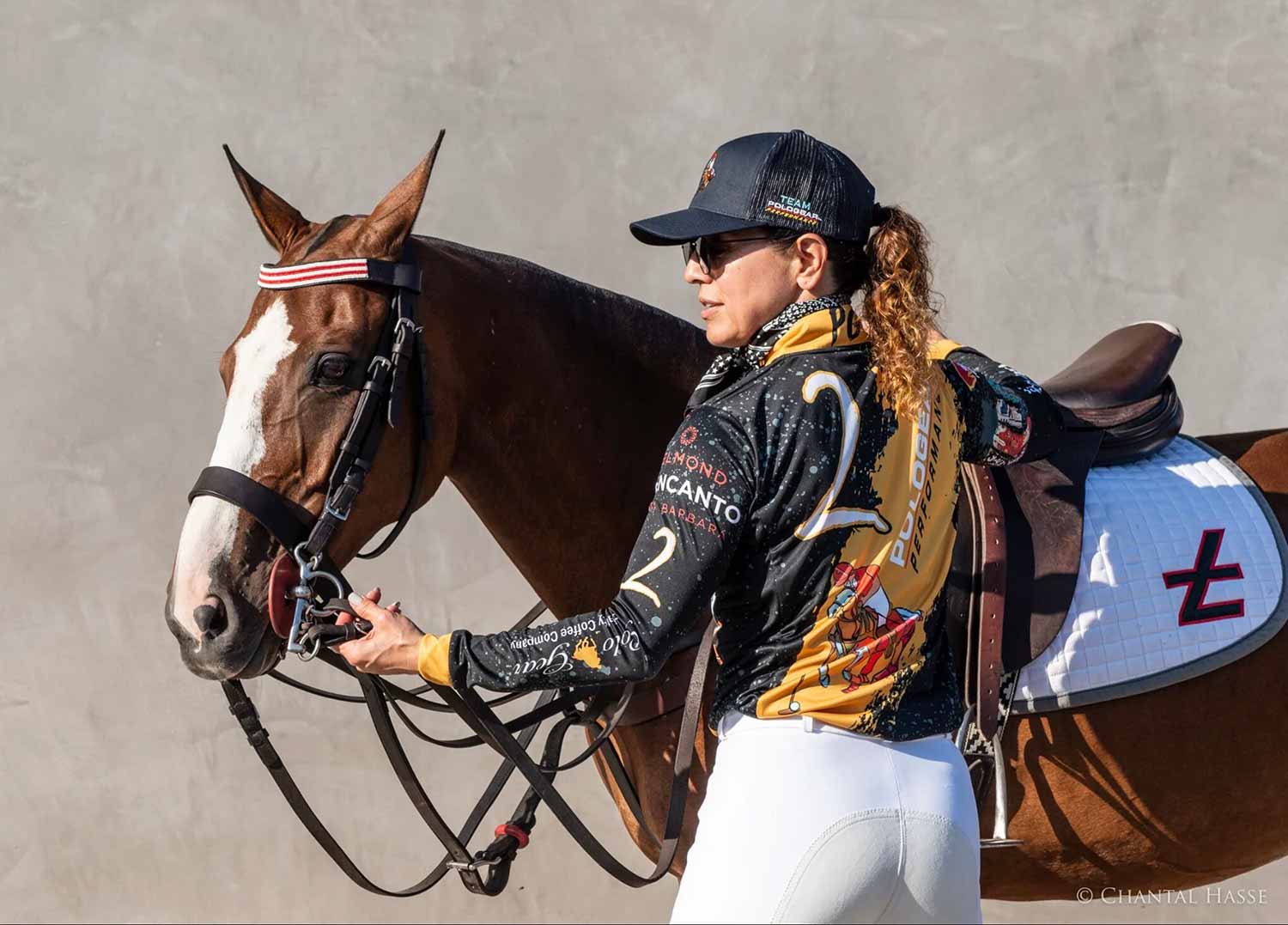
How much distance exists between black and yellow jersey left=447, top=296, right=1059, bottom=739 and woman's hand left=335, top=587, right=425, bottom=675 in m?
0.08

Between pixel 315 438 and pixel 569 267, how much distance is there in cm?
217

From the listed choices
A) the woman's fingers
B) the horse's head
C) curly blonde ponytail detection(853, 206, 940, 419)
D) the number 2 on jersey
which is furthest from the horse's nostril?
curly blonde ponytail detection(853, 206, 940, 419)

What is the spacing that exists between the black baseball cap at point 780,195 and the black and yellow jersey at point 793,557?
10 cm

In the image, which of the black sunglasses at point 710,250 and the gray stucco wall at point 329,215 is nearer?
the black sunglasses at point 710,250

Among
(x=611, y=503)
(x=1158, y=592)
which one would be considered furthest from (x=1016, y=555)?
(x=611, y=503)

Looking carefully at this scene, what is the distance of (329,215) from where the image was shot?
3.86 metres

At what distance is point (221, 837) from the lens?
156 inches

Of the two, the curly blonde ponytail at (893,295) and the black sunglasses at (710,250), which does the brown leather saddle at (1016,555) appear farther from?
the black sunglasses at (710,250)

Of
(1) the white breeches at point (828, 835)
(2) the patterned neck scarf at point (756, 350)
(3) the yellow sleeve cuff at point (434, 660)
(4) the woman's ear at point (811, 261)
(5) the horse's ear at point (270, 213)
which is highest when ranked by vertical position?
(5) the horse's ear at point (270, 213)

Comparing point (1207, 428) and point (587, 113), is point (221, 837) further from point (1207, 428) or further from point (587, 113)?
point (1207, 428)

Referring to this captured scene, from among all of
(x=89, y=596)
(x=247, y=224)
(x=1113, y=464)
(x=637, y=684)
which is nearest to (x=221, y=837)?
(x=89, y=596)

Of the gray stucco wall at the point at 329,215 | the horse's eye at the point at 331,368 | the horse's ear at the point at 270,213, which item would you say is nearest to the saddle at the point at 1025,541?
the horse's eye at the point at 331,368

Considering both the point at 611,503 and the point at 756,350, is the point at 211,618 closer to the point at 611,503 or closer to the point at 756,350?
the point at 611,503

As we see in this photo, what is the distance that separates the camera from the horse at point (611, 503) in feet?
6.48
